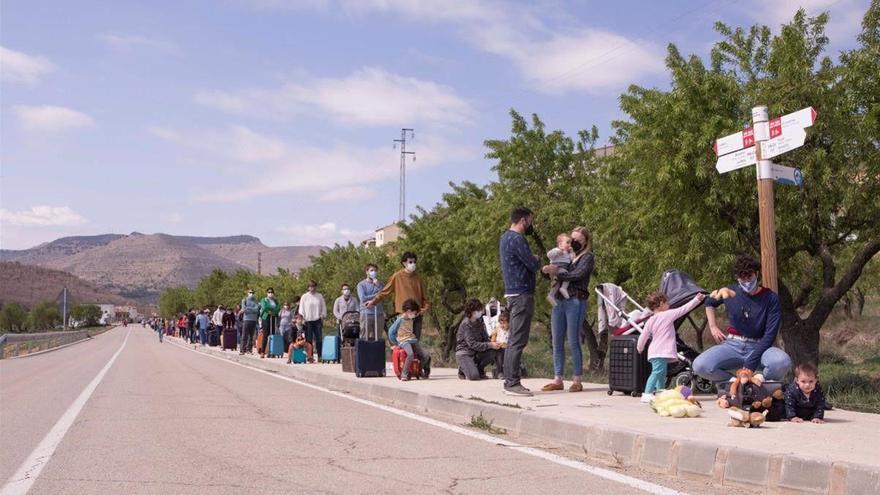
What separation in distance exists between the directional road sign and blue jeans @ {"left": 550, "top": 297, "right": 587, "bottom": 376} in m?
2.82

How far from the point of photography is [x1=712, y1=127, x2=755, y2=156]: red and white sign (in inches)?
372

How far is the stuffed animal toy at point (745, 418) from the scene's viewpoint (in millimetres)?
7156

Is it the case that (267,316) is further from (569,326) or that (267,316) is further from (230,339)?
(569,326)

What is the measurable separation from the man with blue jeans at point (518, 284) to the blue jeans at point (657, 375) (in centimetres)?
148

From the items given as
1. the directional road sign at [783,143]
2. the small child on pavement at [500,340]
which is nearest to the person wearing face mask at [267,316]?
the small child on pavement at [500,340]

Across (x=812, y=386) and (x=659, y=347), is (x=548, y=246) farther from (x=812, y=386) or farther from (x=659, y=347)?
(x=812, y=386)

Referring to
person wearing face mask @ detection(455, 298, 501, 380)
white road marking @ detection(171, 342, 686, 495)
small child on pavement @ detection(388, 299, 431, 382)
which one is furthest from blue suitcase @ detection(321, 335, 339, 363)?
white road marking @ detection(171, 342, 686, 495)

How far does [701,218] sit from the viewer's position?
1584 centimetres

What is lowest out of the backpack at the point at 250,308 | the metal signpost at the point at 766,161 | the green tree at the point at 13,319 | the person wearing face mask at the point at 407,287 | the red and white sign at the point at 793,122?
Answer: the green tree at the point at 13,319

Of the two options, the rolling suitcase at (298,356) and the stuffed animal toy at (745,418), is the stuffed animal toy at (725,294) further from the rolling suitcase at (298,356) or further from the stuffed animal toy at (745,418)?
the rolling suitcase at (298,356)

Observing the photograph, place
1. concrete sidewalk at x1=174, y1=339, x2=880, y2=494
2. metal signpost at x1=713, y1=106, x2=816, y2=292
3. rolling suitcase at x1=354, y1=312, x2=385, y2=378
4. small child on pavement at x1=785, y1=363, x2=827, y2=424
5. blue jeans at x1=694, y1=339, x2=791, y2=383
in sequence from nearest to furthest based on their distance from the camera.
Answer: concrete sidewalk at x1=174, y1=339, x2=880, y2=494, small child on pavement at x1=785, y1=363, x2=827, y2=424, blue jeans at x1=694, y1=339, x2=791, y2=383, metal signpost at x1=713, y1=106, x2=816, y2=292, rolling suitcase at x1=354, y1=312, x2=385, y2=378

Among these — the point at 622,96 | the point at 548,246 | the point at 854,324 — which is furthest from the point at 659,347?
the point at 854,324

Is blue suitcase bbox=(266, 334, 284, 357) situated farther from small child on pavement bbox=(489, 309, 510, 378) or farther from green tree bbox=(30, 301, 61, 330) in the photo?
green tree bbox=(30, 301, 61, 330)

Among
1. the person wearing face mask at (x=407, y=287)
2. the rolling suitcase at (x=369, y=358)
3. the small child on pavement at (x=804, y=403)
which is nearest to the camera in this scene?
the small child on pavement at (x=804, y=403)
